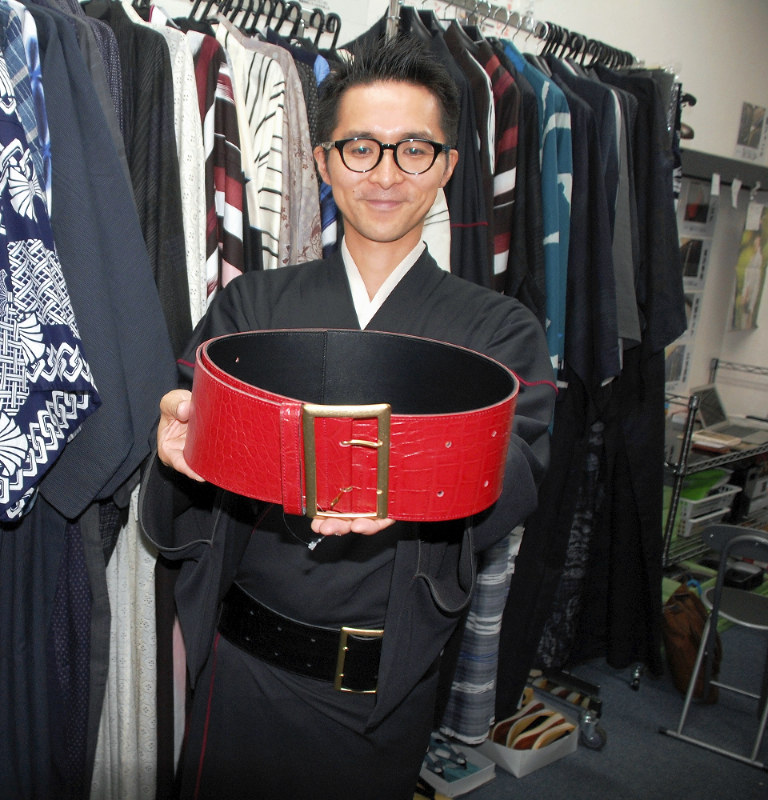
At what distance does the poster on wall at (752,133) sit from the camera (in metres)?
3.29

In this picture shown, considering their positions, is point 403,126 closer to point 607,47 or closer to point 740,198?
point 607,47

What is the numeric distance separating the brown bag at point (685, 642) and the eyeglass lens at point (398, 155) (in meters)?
1.94

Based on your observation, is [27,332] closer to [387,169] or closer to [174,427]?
[174,427]

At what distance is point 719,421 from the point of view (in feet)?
10.8

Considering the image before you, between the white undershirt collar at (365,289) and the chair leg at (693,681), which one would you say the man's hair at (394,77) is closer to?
the white undershirt collar at (365,289)

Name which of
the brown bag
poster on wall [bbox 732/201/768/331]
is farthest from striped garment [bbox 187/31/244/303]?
poster on wall [bbox 732/201/768/331]

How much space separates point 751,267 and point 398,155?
9.19ft

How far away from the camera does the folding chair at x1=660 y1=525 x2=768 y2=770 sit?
6.79 ft

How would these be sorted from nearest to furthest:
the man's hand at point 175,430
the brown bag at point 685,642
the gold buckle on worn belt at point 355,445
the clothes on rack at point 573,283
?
the gold buckle on worn belt at point 355,445
the man's hand at point 175,430
the clothes on rack at point 573,283
the brown bag at point 685,642

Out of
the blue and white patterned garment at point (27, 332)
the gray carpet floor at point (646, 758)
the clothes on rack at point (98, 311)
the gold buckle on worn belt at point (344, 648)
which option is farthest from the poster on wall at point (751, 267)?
the blue and white patterned garment at point (27, 332)

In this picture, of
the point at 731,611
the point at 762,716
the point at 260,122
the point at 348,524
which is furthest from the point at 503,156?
the point at 762,716

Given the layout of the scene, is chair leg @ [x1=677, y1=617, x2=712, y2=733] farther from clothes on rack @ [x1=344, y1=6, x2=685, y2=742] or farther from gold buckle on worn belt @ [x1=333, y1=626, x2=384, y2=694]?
gold buckle on worn belt @ [x1=333, y1=626, x2=384, y2=694]

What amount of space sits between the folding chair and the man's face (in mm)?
1482

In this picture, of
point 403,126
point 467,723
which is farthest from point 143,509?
point 467,723
